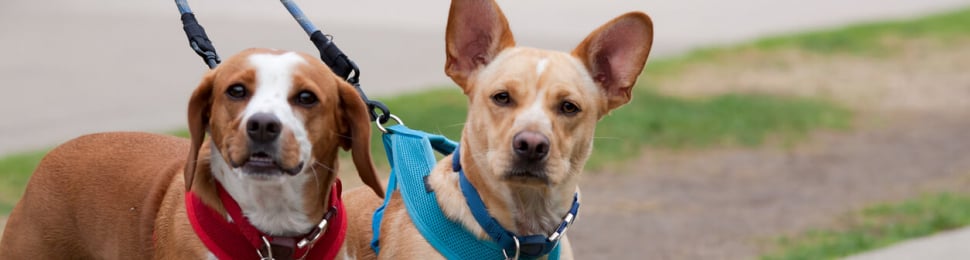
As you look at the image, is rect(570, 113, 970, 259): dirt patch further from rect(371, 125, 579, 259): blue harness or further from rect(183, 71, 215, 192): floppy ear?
rect(183, 71, 215, 192): floppy ear

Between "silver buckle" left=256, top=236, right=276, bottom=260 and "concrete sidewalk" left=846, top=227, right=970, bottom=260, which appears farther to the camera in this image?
"concrete sidewalk" left=846, top=227, right=970, bottom=260

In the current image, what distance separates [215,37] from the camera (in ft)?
55.4

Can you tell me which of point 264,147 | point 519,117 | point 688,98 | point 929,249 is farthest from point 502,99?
point 688,98

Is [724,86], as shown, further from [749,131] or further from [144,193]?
[144,193]

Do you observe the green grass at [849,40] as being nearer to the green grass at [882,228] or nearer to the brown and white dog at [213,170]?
the green grass at [882,228]

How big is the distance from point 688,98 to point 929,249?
237 inches

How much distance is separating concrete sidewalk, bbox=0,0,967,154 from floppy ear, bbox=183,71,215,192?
732cm

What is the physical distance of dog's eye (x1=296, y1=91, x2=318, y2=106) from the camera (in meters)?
5.47

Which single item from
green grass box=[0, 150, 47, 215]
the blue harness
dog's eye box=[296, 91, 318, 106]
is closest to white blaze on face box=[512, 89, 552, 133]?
the blue harness

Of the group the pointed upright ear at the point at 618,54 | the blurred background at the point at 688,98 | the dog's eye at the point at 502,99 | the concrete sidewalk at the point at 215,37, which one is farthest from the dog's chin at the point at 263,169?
the concrete sidewalk at the point at 215,37

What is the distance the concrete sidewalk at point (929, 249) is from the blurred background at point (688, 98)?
33 cm

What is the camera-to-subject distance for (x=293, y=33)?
17344mm

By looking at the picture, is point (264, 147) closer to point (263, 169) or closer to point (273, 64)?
point (263, 169)

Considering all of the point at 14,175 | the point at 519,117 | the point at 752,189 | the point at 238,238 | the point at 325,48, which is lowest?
the point at 14,175
